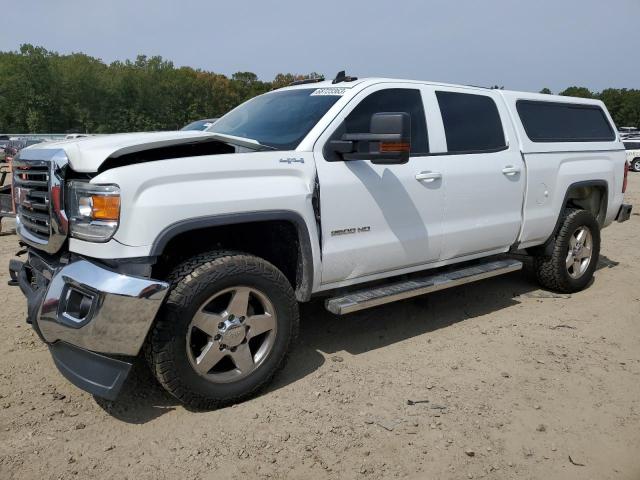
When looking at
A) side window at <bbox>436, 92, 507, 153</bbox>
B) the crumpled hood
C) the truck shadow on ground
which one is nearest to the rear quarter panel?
side window at <bbox>436, 92, 507, 153</bbox>

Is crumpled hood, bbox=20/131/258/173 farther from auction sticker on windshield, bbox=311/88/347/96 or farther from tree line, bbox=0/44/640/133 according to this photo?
Result: tree line, bbox=0/44/640/133

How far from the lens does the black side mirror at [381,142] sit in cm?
337

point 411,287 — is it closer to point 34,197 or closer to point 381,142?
point 381,142

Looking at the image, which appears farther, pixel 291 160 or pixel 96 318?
pixel 291 160

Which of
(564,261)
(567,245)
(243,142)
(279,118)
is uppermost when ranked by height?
(279,118)

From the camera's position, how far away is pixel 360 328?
15.2ft

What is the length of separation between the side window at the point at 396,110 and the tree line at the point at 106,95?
51.5 metres

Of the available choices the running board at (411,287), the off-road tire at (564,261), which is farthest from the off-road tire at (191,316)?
the off-road tire at (564,261)

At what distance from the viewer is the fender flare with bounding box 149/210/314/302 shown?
292cm

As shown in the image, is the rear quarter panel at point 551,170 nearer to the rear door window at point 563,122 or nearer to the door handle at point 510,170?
the rear door window at point 563,122

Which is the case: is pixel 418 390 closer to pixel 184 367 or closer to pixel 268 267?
pixel 268 267

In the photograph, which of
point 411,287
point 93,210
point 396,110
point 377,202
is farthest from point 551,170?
point 93,210

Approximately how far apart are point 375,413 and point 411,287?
1.13 meters

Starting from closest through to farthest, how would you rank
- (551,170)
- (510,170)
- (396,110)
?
(396,110) < (510,170) < (551,170)
